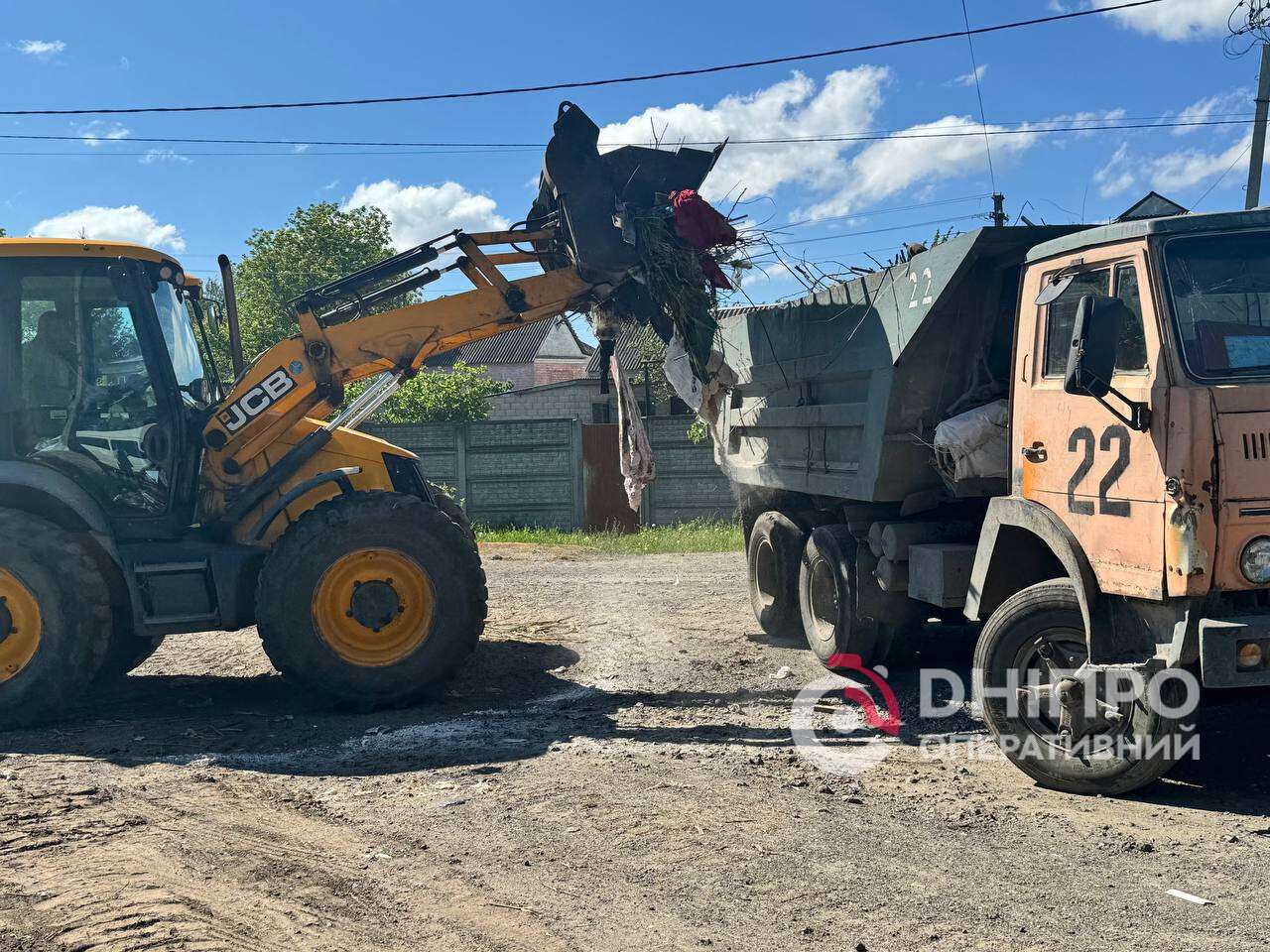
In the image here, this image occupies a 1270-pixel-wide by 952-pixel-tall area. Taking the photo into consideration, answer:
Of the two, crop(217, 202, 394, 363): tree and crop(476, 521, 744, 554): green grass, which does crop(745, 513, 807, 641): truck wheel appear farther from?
crop(217, 202, 394, 363): tree

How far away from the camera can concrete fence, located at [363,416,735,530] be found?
1938 centimetres

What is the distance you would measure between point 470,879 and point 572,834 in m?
0.59

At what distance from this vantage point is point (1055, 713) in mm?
5199

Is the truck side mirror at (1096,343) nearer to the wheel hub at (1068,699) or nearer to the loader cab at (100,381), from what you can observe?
the wheel hub at (1068,699)

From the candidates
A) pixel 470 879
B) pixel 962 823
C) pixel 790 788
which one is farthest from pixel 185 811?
pixel 962 823

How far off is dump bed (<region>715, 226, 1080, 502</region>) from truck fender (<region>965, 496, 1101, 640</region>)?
89 centimetres

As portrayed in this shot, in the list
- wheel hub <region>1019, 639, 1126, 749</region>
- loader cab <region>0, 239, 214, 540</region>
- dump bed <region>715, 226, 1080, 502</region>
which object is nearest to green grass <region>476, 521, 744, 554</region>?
dump bed <region>715, 226, 1080, 502</region>

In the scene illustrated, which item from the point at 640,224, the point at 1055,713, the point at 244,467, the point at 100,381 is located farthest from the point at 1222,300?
the point at 100,381

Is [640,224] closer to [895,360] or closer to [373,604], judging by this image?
[895,360]

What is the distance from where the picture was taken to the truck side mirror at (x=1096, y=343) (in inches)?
185

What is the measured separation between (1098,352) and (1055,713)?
1.65m

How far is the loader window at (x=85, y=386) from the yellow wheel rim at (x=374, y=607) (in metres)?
1.33

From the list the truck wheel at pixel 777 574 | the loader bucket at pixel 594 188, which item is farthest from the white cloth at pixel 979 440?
the truck wheel at pixel 777 574

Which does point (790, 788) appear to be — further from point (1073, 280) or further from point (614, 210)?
point (614, 210)
